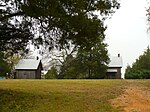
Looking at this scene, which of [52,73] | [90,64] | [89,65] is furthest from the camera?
[52,73]

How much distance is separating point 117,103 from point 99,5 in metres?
4.91

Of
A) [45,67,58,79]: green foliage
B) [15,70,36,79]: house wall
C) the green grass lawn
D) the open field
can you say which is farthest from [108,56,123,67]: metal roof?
the green grass lawn

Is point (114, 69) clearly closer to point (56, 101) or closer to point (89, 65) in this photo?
point (89, 65)

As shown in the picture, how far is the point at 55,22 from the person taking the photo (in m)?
17.0

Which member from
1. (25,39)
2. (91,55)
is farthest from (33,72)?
(25,39)

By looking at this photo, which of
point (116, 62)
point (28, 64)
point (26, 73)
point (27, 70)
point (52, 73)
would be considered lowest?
point (52, 73)

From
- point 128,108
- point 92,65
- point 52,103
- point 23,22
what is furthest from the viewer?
point 92,65

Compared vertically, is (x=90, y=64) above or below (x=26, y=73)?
above

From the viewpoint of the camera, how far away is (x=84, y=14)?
17.4 meters

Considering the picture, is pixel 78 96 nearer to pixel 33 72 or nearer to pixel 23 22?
pixel 23 22

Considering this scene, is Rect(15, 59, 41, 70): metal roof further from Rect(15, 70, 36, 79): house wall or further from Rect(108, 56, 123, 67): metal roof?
Rect(108, 56, 123, 67): metal roof

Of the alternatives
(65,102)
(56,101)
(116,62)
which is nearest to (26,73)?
(116,62)

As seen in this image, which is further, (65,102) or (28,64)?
(28,64)

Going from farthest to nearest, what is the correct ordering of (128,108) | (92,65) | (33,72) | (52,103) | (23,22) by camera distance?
(33,72)
(92,65)
(23,22)
(52,103)
(128,108)
